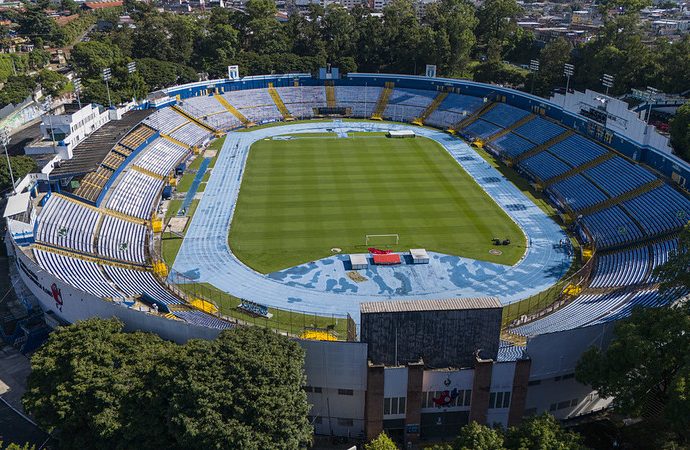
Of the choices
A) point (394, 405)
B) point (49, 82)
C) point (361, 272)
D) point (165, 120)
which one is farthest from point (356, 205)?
point (49, 82)

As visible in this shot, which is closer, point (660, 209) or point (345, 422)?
point (345, 422)

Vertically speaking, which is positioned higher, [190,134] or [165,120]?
[165,120]

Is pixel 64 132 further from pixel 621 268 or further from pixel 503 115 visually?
pixel 503 115

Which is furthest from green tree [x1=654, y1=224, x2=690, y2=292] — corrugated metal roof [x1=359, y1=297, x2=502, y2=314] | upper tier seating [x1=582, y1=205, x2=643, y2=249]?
upper tier seating [x1=582, y1=205, x2=643, y2=249]

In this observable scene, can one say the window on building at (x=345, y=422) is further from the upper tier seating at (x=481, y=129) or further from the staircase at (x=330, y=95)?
the staircase at (x=330, y=95)

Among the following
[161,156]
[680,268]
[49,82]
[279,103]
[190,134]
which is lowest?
[161,156]

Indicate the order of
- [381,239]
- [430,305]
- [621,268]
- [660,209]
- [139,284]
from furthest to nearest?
[381,239]
[660,209]
[621,268]
[139,284]
[430,305]

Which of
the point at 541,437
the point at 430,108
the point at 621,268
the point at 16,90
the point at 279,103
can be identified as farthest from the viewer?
the point at 279,103
